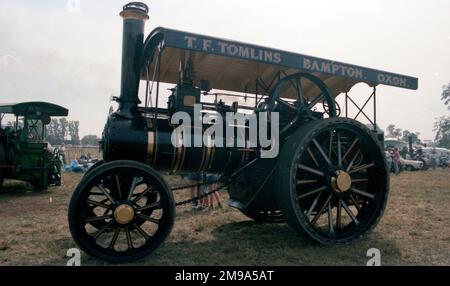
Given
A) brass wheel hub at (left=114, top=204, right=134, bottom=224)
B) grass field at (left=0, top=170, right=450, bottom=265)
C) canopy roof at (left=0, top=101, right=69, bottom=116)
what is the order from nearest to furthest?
brass wheel hub at (left=114, top=204, right=134, bottom=224), grass field at (left=0, top=170, right=450, bottom=265), canopy roof at (left=0, top=101, right=69, bottom=116)

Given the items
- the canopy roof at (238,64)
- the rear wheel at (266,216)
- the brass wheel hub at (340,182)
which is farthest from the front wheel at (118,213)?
the rear wheel at (266,216)

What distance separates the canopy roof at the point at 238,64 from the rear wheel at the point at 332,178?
803mm

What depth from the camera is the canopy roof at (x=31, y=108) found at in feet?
34.5

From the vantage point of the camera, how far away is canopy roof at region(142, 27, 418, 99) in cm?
412

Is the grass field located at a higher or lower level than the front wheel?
lower

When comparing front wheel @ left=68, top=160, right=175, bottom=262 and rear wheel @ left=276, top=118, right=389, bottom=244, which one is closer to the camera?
front wheel @ left=68, top=160, right=175, bottom=262

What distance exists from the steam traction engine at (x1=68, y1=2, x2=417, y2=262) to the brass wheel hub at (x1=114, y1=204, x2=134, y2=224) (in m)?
0.01

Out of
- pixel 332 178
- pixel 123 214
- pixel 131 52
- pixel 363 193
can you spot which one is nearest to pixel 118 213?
pixel 123 214

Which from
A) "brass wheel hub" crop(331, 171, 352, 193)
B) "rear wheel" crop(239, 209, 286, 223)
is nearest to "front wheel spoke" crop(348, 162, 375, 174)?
"brass wheel hub" crop(331, 171, 352, 193)

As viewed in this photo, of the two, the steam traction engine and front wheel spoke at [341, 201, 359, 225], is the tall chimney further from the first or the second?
front wheel spoke at [341, 201, 359, 225]

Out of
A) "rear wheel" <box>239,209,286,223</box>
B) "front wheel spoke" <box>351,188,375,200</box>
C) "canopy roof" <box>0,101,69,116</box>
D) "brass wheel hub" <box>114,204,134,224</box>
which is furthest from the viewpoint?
"canopy roof" <box>0,101,69,116</box>

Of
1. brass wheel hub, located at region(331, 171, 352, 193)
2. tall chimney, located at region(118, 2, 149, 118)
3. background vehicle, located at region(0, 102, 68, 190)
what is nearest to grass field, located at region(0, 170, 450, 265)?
brass wheel hub, located at region(331, 171, 352, 193)

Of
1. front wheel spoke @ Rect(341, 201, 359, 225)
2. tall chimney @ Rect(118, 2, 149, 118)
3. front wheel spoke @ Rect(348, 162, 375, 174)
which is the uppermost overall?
tall chimney @ Rect(118, 2, 149, 118)
